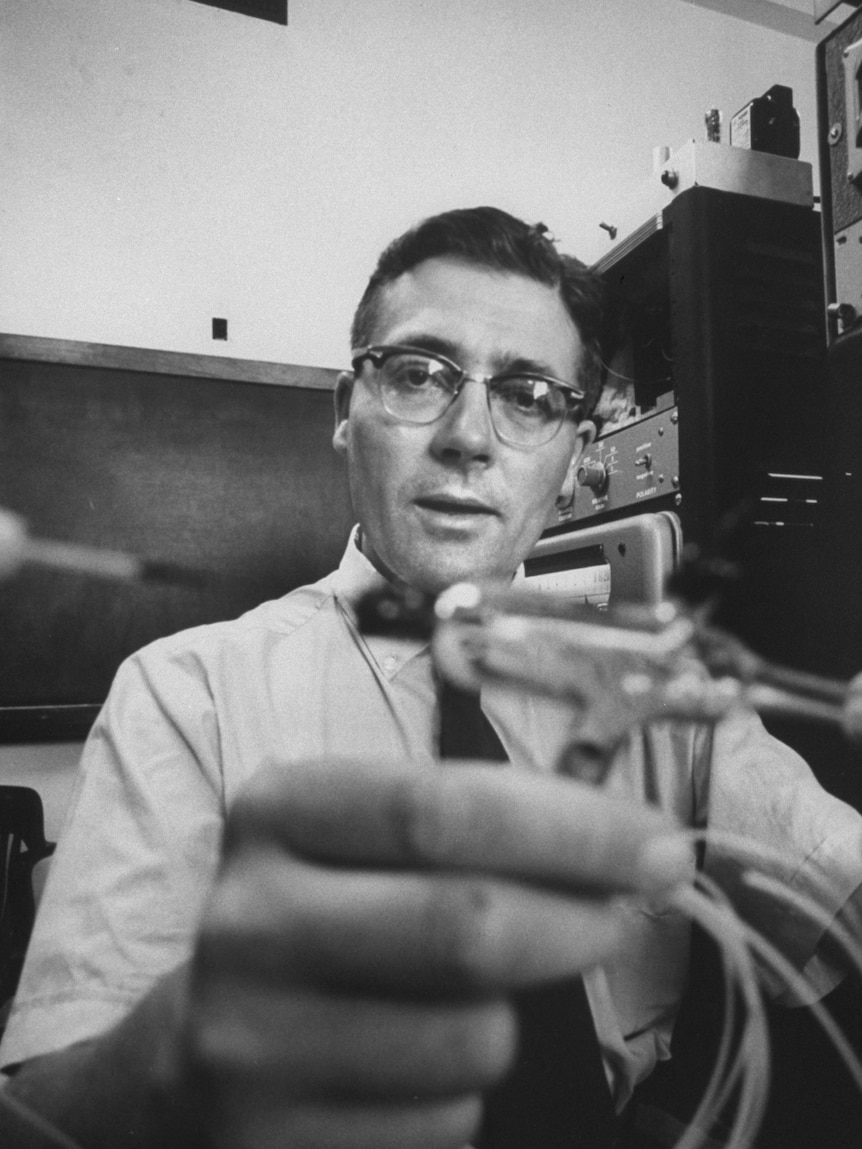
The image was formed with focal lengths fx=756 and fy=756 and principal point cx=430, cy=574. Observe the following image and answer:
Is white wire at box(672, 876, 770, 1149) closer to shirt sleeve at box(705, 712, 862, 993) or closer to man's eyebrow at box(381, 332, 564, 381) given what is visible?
shirt sleeve at box(705, 712, 862, 993)

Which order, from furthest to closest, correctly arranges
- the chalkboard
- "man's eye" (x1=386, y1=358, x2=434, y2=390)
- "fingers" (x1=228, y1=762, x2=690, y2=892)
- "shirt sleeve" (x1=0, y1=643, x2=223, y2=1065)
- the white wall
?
the white wall → the chalkboard → "man's eye" (x1=386, y1=358, x2=434, y2=390) → "shirt sleeve" (x1=0, y1=643, x2=223, y2=1065) → "fingers" (x1=228, y1=762, x2=690, y2=892)

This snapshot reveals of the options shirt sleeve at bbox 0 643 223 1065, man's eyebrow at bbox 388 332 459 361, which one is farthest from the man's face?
shirt sleeve at bbox 0 643 223 1065

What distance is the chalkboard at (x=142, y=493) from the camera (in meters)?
0.48

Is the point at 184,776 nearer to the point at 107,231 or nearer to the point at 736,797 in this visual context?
the point at 736,797

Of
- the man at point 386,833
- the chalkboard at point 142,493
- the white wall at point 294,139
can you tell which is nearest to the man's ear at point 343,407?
the man at point 386,833

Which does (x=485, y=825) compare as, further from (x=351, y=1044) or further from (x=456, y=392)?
(x=456, y=392)

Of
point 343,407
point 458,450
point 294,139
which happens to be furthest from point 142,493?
point 294,139

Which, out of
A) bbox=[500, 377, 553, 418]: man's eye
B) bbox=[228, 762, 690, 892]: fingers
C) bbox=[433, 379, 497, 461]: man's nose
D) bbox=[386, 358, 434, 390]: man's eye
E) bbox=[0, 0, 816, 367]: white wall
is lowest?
bbox=[228, 762, 690, 892]: fingers

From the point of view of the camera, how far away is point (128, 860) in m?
0.30

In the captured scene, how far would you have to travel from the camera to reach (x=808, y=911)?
13.2 inches

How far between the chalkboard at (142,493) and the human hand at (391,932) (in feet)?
1.09

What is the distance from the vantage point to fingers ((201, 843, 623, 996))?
0.40 ft

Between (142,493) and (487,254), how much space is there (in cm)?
28

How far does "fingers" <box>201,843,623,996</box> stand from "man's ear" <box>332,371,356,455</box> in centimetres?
32
